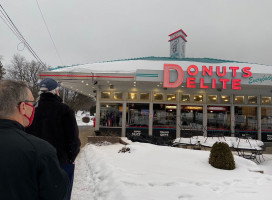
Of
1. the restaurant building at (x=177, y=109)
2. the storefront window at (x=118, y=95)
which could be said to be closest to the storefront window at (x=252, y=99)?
the restaurant building at (x=177, y=109)

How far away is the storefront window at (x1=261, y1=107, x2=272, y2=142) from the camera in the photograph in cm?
1488

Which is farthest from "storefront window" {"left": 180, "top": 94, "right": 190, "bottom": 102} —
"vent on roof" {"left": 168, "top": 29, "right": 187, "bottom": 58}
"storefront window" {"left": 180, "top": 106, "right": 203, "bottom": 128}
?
"vent on roof" {"left": 168, "top": 29, "right": 187, "bottom": 58}

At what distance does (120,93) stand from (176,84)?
4444mm

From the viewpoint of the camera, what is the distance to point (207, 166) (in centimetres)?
593

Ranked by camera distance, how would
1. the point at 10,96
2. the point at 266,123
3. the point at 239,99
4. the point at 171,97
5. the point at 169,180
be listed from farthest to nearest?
the point at 239,99
the point at 266,123
the point at 171,97
the point at 169,180
the point at 10,96

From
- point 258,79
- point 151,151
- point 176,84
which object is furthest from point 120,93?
point 258,79

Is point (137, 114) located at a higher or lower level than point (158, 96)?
lower

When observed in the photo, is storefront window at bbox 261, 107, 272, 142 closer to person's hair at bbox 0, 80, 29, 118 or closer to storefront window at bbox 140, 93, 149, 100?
storefront window at bbox 140, 93, 149, 100

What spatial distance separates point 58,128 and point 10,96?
1497mm

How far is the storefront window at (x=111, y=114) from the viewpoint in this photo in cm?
1448

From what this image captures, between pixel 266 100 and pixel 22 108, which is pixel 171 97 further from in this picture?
pixel 22 108

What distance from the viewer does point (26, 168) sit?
115 centimetres

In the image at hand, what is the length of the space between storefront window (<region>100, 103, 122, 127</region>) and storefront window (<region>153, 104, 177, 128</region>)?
8.35ft

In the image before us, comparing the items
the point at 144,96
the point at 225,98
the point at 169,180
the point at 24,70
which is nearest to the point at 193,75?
the point at 144,96
